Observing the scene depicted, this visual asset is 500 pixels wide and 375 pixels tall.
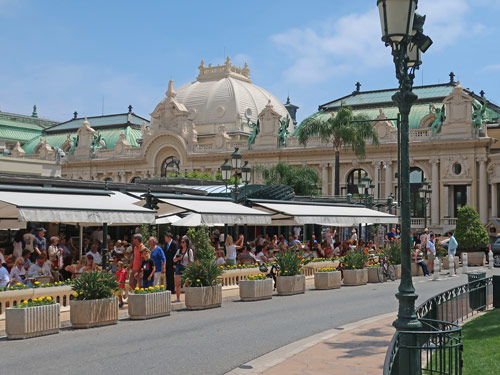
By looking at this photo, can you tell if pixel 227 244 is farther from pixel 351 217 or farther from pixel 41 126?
pixel 41 126

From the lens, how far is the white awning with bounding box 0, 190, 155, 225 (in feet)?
52.0

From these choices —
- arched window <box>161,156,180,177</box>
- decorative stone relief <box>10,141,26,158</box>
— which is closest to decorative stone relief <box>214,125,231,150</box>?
arched window <box>161,156,180,177</box>

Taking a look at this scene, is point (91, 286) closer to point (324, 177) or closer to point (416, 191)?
point (416, 191)

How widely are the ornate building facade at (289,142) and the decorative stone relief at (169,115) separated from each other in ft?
0.39

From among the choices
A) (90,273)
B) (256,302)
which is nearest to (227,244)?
(256,302)

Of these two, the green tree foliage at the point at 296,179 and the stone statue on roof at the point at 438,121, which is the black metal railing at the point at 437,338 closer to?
the green tree foliage at the point at 296,179

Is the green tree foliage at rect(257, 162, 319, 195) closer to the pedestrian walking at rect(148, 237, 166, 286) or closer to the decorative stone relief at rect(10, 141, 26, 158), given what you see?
the pedestrian walking at rect(148, 237, 166, 286)

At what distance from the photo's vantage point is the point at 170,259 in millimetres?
18422

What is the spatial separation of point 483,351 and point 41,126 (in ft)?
308

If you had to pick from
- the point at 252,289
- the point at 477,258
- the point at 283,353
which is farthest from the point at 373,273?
the point at 283,353

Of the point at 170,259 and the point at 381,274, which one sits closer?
the point at 170,259

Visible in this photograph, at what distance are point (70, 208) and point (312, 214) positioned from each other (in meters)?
12.6

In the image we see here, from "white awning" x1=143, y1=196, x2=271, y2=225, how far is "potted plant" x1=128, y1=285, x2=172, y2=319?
6.08 meters

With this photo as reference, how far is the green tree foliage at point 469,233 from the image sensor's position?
3628 centimetres
